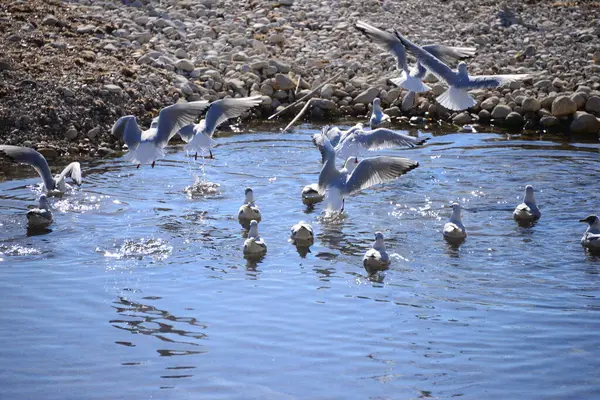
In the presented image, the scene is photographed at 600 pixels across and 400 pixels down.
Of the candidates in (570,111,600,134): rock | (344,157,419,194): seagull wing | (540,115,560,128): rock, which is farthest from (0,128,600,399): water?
(540,115,560,128): rock

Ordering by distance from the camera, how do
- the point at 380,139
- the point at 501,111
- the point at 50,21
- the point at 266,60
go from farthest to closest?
the point at 50,21
the point at 266,60
the point at 501,111
the point at 380,139

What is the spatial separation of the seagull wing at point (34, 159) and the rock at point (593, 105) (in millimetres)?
10004

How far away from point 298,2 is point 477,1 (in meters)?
4.83

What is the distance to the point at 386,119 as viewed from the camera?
53.4 ft

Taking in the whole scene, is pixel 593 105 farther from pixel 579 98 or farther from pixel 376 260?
pixel 376 260

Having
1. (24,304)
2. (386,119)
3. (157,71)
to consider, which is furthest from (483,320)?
(157,71)

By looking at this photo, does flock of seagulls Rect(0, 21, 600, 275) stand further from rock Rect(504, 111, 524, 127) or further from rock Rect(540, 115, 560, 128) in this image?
rock Rect(540, 115, 560, 128)

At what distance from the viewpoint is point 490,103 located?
1730cm

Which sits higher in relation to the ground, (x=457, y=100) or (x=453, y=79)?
(x=453, y=79)

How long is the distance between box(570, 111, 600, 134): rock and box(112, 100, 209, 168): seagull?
7145 mm

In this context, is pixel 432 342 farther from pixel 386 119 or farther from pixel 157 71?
pixel 157 71

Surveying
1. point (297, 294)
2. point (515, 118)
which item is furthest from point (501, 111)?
point (297, 294)

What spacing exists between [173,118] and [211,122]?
1.03 metres

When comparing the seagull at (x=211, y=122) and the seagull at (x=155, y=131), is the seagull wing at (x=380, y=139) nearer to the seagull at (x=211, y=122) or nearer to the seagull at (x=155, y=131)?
the seagull at (x=211, y=122)
